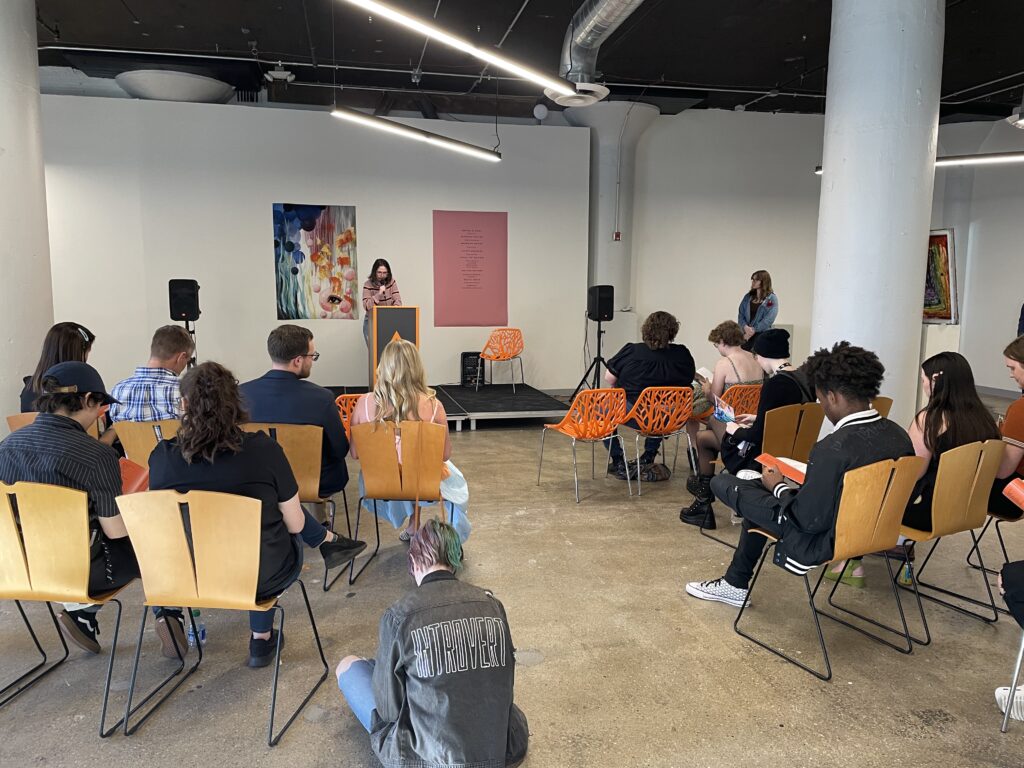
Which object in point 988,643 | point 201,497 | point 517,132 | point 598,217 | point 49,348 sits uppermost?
point 517,132

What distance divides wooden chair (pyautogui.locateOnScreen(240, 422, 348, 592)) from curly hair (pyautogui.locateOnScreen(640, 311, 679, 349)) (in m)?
2.66

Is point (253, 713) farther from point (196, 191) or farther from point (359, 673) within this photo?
point (196, 191)

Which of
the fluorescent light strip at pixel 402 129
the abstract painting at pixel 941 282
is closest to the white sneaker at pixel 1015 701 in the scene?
the abstract painting at pixel 941 282

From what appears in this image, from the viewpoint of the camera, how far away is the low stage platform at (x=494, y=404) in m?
7.48

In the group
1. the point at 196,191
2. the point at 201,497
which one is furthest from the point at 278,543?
the point at 196,191

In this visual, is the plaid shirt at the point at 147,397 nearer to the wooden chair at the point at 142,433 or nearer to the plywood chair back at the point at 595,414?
the wooden chair at the point at 142,433

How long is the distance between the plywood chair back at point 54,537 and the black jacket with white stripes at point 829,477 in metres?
2.56

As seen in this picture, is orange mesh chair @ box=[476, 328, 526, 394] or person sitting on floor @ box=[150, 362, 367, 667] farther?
orange mesh chair @ box=[476, 328, 526, 394]

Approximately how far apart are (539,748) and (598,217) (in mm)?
8225

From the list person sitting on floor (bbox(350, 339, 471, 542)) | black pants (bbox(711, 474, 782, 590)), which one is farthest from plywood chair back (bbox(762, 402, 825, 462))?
person sitting on floor (bbox(350, 339, 471, 542))

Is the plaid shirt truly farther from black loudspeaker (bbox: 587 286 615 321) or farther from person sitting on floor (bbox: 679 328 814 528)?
black loudspeaker (bbox: 587 286 615 321)

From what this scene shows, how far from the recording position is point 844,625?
126 inches

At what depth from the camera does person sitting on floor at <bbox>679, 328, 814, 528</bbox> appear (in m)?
4.00

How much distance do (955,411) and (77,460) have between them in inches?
138
